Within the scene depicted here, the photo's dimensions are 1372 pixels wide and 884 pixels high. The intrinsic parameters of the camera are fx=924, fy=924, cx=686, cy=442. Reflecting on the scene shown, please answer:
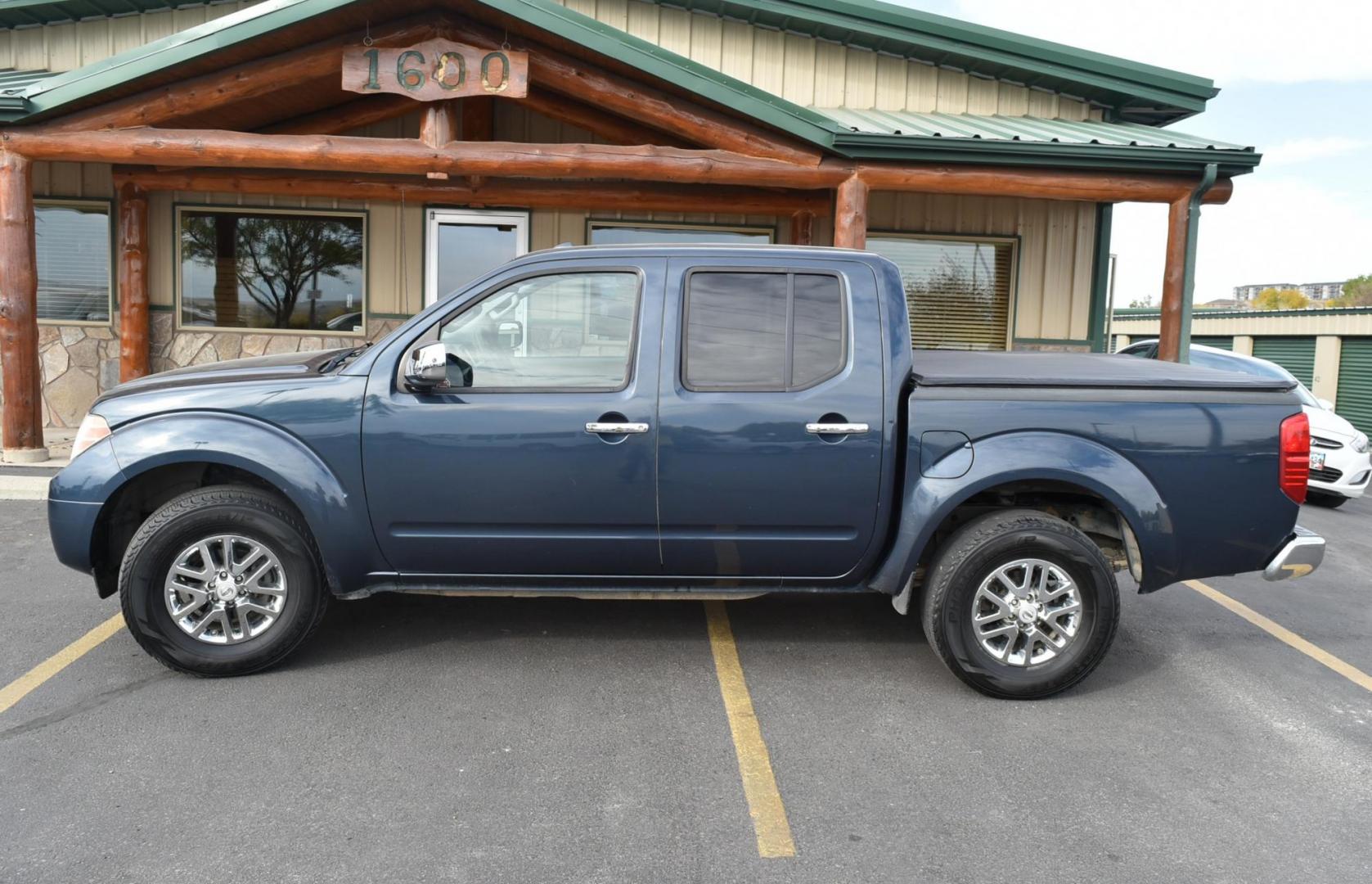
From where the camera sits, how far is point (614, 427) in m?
3.99

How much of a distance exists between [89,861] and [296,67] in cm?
746

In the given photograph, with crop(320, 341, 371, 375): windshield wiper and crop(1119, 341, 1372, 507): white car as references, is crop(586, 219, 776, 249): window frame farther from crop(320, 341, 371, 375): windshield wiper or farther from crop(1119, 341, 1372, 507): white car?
crop(320, 341, 371, 375): windshield wiper

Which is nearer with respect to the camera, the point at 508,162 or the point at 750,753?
the point at 750,753

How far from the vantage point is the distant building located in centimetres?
10838

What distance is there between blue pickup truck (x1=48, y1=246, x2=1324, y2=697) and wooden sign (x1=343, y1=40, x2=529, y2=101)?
5007 mm

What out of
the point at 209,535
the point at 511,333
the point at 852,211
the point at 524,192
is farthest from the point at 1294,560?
the point at 524,192

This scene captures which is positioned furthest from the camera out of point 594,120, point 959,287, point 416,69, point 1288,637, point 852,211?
point 959,287

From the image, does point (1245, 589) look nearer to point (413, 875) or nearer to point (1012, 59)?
point (413, 875)

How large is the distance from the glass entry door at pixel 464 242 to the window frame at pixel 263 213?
2.31 ft

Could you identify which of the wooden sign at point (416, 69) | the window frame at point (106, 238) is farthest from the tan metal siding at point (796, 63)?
the window frame at point (106, 238)

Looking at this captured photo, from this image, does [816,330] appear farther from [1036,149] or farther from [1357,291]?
[1357,291]

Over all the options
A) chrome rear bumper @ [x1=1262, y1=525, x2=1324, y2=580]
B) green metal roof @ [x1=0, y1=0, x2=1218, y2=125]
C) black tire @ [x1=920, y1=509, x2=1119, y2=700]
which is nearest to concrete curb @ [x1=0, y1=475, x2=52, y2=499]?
green metal roof @ [x1=0, y1=0, x2=1218, y2=125]

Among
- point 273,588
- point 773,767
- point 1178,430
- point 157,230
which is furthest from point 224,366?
point 157,230

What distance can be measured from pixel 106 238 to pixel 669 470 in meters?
9.93
